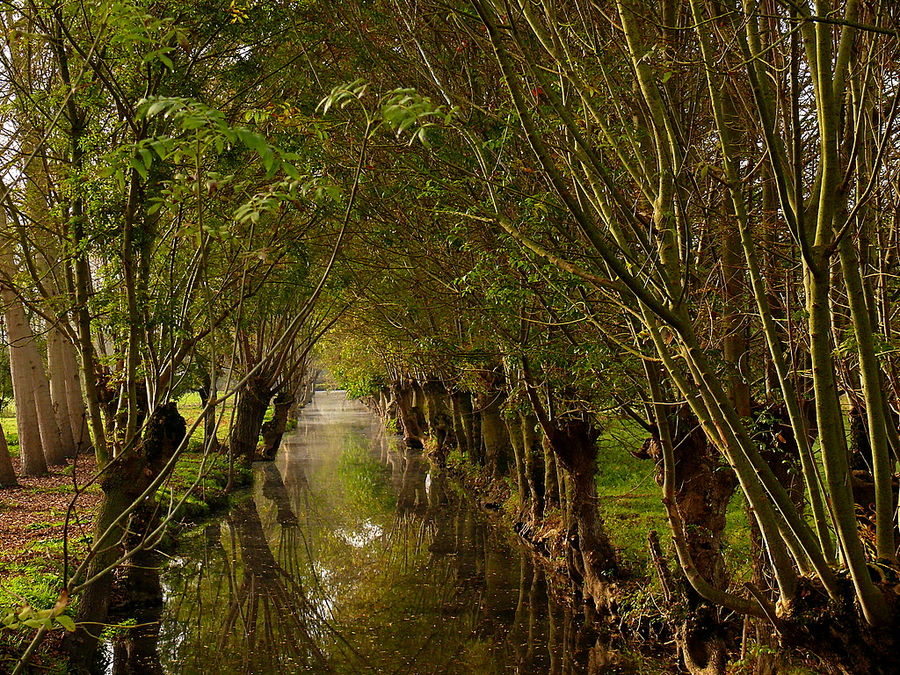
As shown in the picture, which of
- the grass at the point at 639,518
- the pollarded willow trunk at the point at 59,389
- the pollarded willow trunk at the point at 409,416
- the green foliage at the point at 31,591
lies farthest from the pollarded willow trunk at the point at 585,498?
the pollarded willow trunk at the point at 409,416

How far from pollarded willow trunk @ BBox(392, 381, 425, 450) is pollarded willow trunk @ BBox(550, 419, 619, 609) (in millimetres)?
25174

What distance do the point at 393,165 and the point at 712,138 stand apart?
3.88 meters

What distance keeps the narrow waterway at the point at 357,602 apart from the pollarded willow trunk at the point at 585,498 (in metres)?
0.84

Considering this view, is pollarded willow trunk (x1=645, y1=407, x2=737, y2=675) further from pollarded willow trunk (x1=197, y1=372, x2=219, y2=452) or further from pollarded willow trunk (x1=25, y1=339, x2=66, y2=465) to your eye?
pollarded willow trunk (x1=25, y1=339, x2=66, y2=465)

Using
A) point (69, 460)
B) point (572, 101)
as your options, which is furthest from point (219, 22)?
point (69, 460)

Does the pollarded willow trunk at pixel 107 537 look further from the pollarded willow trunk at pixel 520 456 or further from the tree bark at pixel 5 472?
the tree bark at pixel 5 472

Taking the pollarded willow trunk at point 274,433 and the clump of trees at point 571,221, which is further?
the pollarded willow trunk at point 274,433

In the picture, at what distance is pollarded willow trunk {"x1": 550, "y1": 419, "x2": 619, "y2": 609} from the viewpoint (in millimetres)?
12289

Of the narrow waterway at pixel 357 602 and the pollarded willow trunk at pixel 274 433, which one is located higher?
the pollarded willow trunk at pixel 274 433

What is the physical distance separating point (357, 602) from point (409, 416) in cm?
2630

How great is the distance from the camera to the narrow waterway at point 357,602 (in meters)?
9.96

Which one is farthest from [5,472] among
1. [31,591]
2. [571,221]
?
[571,221]

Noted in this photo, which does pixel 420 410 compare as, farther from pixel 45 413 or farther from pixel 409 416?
pixel 45 413

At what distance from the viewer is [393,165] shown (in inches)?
382
